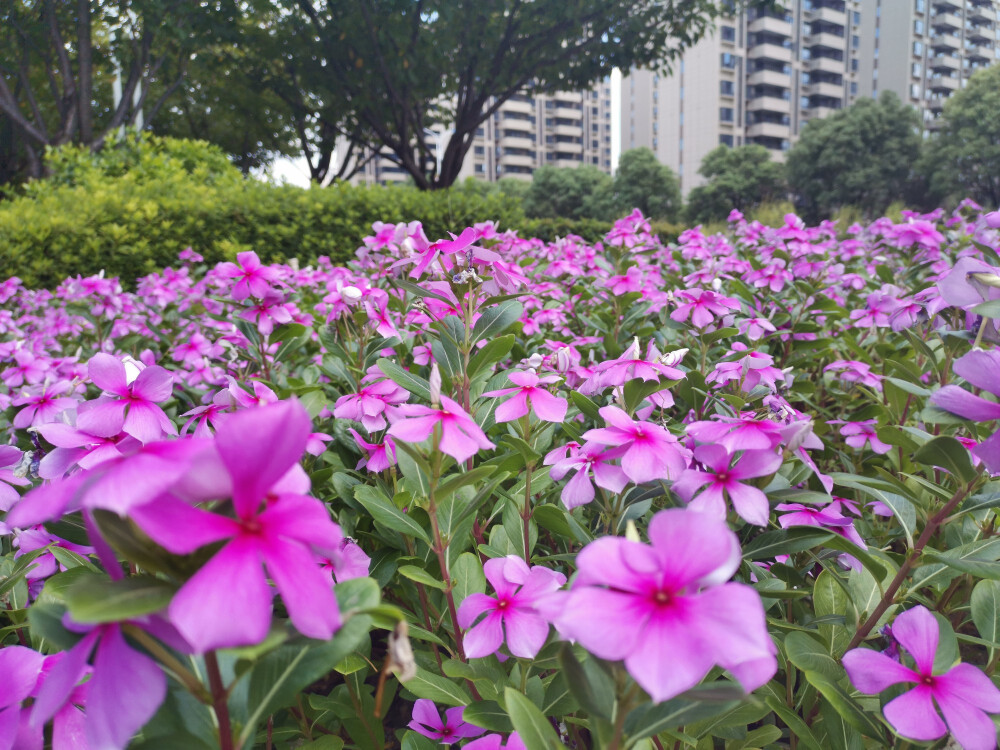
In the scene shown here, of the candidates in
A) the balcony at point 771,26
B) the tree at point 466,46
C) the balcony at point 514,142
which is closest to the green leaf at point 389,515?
the tree at point 466,46

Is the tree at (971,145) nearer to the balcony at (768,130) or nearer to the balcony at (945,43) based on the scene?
the balcony at (768,130)

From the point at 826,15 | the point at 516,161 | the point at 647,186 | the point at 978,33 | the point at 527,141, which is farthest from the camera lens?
the point at 516,161

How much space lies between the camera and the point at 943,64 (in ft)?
197

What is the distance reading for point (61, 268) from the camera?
6.71 m

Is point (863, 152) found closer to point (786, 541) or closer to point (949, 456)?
point (949, 456)

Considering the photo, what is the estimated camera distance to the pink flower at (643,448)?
0.91m

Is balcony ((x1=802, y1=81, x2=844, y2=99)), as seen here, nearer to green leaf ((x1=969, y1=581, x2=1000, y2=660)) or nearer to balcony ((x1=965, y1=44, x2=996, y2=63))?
balcony ((x1=965, y1=44, x2=996, y2=63))

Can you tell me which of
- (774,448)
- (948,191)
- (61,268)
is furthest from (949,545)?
(948,191)

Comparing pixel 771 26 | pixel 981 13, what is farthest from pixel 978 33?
pixel 771 26

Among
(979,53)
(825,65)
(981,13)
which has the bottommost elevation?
(825,65)

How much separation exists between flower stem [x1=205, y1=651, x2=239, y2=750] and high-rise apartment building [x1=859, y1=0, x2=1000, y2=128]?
7661cm

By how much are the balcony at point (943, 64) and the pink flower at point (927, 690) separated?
79872 millimetres

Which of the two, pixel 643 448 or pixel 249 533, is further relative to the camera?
pixel 643 448

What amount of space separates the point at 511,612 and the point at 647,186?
5075 cm
